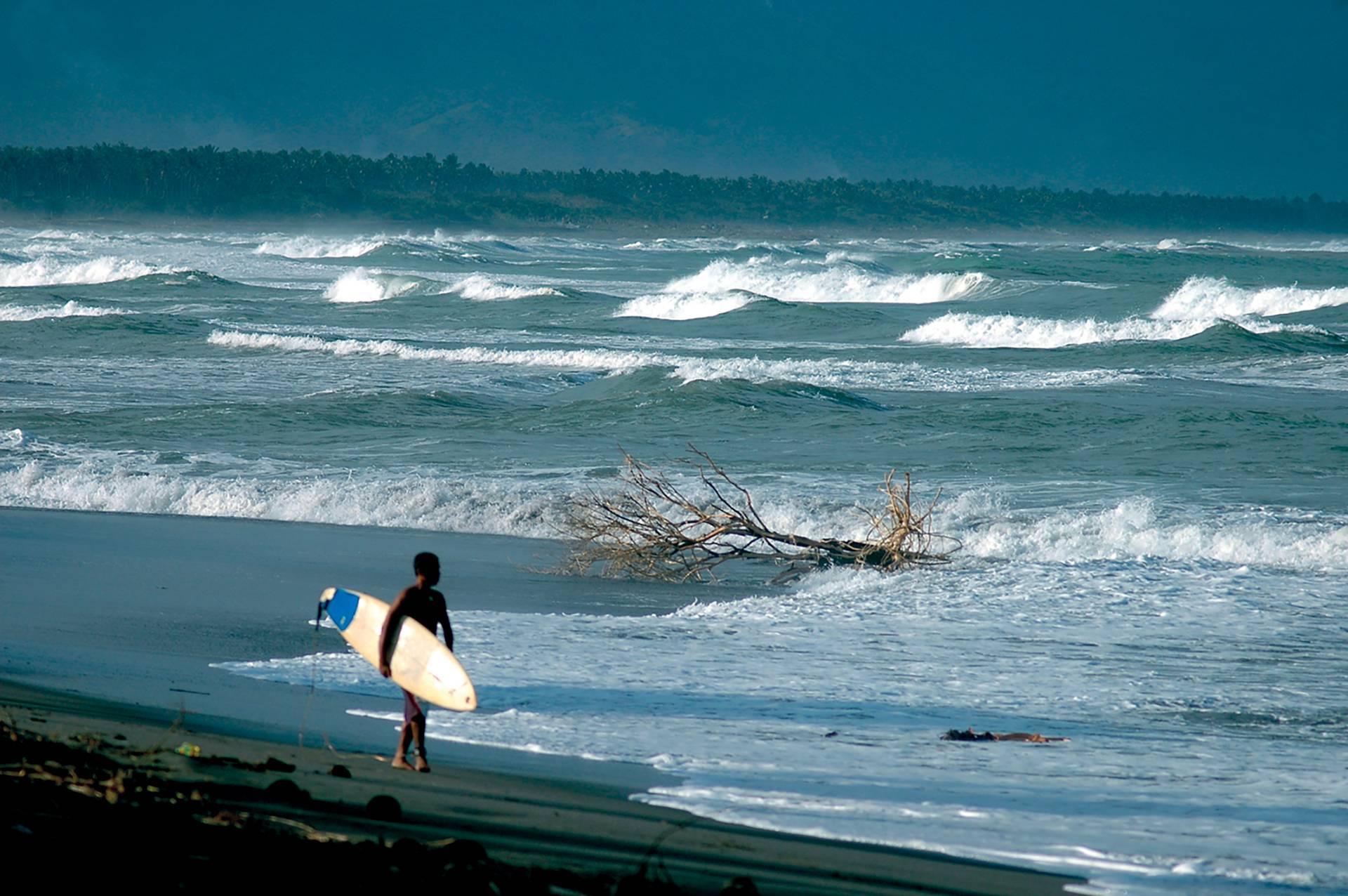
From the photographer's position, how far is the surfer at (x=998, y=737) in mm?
6719

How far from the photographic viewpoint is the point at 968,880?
15.3ft

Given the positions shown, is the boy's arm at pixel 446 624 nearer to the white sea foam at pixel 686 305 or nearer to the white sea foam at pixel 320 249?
the white sea foam at pixel 686 305

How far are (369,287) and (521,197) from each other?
10356 cm

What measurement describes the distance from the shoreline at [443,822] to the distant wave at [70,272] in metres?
51.7

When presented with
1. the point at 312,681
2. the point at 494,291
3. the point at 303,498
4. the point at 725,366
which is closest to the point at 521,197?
the point at 494,291

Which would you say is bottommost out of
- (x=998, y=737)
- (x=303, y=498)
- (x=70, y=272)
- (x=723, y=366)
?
(x=998, y=737)

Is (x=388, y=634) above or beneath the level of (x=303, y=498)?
beneath

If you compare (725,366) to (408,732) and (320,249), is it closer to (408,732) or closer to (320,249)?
(408,732)

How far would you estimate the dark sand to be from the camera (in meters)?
3.76

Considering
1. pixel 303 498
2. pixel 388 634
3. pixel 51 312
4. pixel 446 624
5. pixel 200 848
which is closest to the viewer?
pixel 200 848

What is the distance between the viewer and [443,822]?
4688 mm

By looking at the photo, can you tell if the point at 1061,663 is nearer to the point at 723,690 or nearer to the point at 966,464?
the point at 723,690

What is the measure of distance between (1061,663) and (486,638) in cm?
336

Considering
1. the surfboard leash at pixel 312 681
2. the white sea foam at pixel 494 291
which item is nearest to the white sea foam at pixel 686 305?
the white sea foam at pixel 494 291
